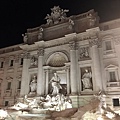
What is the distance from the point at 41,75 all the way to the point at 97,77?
7.10m

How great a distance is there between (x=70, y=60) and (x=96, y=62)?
→ 3198 millimetres

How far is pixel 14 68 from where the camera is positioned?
74.7 ft

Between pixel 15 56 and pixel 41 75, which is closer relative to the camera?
pixel 41 75

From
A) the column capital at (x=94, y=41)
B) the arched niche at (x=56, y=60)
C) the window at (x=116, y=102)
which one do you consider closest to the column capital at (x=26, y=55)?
the arched niche at (x=56, y=60)

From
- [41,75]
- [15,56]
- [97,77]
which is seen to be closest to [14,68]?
[15,56]

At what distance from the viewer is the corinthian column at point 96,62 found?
1536 cm

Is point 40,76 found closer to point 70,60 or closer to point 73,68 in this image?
point 70,60

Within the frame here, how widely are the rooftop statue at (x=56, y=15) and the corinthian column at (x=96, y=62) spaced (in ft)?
19.4

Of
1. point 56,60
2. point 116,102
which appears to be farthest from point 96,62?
point 56,60

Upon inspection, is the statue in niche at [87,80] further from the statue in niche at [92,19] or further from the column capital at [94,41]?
the statue in niche at [92,19]

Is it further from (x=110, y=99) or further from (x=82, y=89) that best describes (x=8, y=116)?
(x=110, y=99)

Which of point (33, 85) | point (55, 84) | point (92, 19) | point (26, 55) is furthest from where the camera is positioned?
point (26, 55)

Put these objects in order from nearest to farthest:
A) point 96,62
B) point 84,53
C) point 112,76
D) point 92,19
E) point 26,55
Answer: point 112,76 → point 96,62 → point 84,53 → point 92,19 → point 26,55

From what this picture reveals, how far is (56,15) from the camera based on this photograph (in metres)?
20.7
